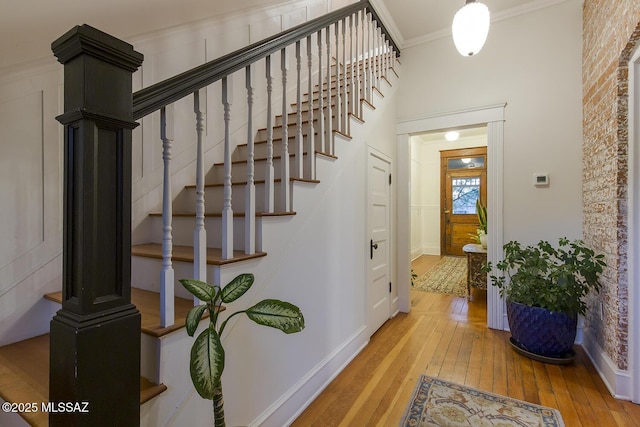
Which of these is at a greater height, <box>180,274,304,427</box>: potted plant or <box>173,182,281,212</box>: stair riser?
<box>173,182,281,212</box>: stair riser

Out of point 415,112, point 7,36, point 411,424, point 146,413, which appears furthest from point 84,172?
point 415,112

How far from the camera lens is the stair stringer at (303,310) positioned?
3.73 ft

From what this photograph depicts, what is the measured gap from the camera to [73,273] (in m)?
0.82

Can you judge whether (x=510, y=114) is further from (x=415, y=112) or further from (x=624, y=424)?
(x=624, y=424)

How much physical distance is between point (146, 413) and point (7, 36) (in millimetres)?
1748

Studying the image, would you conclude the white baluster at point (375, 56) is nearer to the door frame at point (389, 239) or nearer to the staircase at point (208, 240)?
the staircase at point (208, 240)

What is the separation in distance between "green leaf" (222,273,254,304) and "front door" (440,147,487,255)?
6.51 metres

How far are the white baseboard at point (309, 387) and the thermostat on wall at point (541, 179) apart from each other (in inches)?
83.9

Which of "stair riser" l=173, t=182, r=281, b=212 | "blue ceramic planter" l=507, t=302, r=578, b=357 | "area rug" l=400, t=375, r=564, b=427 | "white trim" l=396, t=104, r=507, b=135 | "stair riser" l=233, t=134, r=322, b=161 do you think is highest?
"white trim" l=396, t=104, r=507, b=135

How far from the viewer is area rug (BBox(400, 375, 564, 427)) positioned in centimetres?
165

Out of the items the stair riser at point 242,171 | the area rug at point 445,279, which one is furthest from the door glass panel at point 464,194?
the stair riser at point 242,171

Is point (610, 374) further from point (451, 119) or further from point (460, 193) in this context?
point (460, 193)

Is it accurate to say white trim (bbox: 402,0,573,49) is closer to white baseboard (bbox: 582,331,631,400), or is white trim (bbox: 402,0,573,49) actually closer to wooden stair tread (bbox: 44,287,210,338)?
white baseboard (bbox: 582,331,631,400)

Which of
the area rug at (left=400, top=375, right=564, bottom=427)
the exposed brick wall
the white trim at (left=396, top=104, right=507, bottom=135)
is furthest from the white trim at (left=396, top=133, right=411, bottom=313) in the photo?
the exposed brick wall
